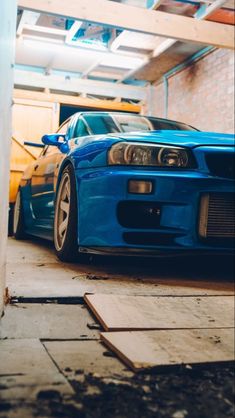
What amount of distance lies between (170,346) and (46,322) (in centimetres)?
54

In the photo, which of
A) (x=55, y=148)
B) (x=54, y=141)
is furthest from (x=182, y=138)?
(x=55, y=148)

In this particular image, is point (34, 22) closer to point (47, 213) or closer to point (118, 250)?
point (47, 213)

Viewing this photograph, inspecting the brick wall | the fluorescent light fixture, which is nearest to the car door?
the brick wall

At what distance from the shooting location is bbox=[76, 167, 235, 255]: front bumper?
2.61m

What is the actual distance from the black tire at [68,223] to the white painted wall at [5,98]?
1.11m

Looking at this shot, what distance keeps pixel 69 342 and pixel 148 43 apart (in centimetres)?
670

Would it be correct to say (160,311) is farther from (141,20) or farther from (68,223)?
(141,20)

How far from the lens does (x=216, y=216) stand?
2.66 meters

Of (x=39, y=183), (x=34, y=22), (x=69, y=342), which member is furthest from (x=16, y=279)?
(x=34, y=22)

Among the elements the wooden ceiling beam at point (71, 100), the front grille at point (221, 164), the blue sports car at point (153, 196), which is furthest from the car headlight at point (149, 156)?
the wooden ceiling beam at point (71, 100)

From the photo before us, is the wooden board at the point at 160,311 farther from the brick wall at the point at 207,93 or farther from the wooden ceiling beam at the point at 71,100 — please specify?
the wooden ceiling beam at the point at 71,100

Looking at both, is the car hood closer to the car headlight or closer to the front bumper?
the car headlight

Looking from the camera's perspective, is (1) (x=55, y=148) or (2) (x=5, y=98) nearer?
(2) (x=5, y=98)

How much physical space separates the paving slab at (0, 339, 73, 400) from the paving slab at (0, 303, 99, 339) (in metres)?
0.10
